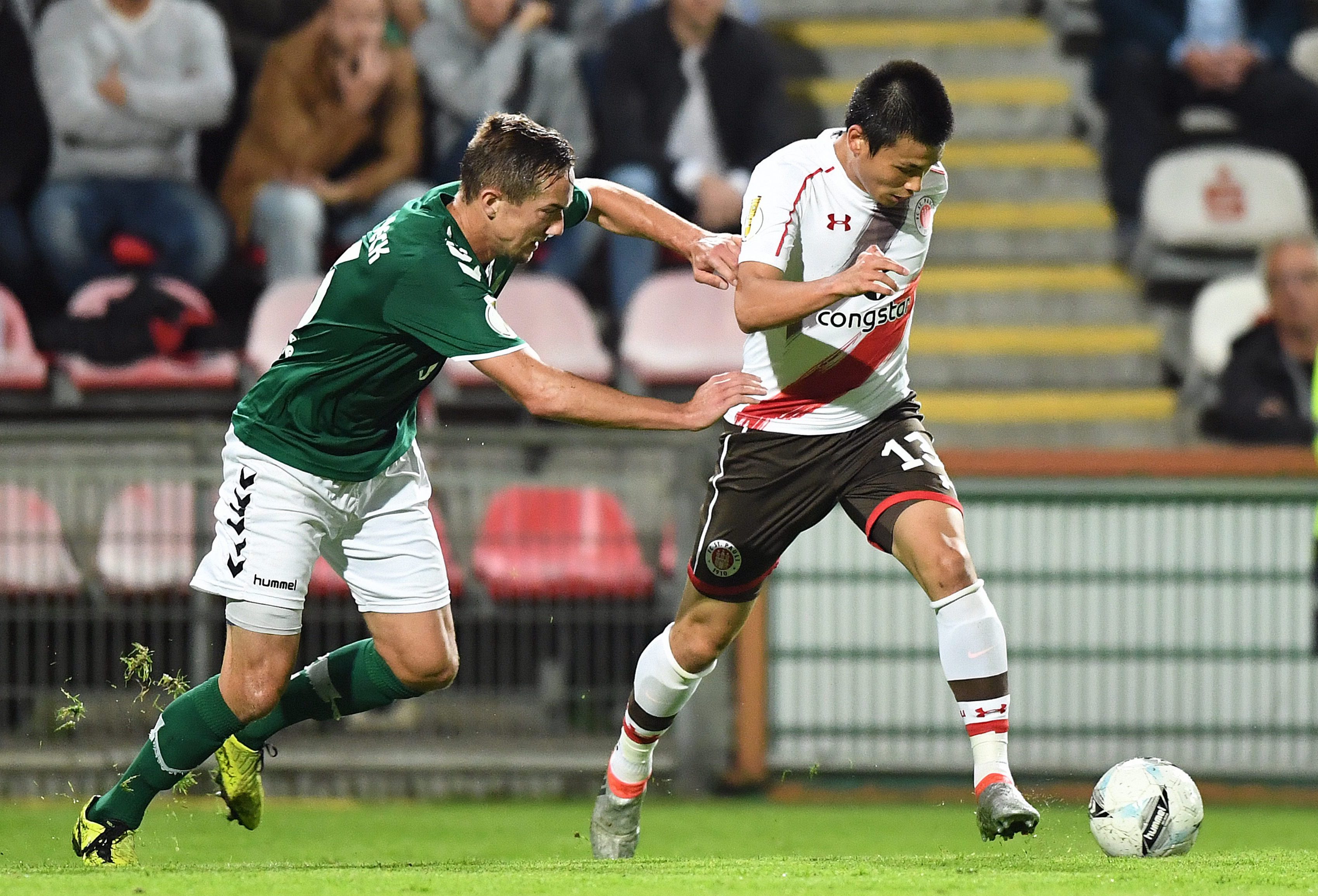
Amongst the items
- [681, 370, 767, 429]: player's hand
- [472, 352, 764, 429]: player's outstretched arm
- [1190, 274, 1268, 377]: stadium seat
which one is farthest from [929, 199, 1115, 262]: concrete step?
[681, 370, 767, 429]: player's hand

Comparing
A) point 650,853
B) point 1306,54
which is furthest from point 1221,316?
point 650,853

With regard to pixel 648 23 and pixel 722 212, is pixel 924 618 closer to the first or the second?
pixel 722 212

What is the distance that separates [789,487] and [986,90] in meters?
7.83

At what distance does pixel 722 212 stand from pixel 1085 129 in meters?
3.64

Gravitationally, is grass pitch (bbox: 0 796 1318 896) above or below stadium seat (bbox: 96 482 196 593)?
below

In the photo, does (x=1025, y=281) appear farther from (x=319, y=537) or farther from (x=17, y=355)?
(x=319, y=537)

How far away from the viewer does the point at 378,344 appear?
5.20 metres

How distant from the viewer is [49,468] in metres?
8.03

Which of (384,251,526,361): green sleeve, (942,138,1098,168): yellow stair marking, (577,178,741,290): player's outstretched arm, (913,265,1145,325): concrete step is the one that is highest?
(942,138,1098,168): yellow stair marking

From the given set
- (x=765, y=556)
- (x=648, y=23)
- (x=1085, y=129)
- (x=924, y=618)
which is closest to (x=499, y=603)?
(x=924, y=618)

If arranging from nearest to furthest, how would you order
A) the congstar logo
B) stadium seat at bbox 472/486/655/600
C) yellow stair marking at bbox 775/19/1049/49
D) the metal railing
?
the congstar logo → stadium seat at bbox 472/486/655/600 → the metal railing → yellow stair marking at bbox 775/19/1049/49

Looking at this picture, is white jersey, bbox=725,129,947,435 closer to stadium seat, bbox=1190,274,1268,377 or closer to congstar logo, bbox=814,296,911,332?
congstar logo, bbox=814,296,911,332

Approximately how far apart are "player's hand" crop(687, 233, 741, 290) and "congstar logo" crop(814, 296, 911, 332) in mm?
307

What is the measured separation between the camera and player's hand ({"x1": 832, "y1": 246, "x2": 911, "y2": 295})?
4.89 meters
